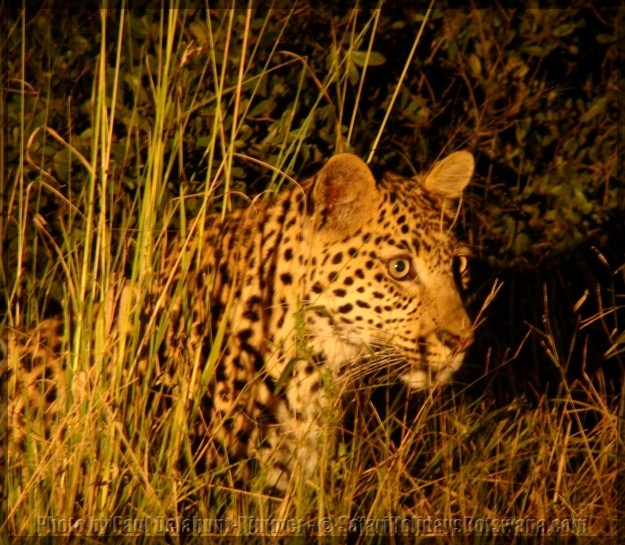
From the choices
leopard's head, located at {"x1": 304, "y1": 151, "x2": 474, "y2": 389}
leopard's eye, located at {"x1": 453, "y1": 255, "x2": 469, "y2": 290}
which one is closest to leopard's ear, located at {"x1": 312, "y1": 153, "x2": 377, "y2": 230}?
leopard's head, located at {"x1": 304, "y1": 151, "x2": 474, "y2": 389}

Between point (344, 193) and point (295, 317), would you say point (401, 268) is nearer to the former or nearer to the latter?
point (344, 193)

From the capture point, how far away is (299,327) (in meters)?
3.75

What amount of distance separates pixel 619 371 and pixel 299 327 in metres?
2.65

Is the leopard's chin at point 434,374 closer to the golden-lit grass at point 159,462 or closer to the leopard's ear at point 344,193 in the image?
the golden-lit grass at point 159,462

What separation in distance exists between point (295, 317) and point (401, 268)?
0.56 meters

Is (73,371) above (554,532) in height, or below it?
above

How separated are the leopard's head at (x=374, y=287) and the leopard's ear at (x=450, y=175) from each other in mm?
260

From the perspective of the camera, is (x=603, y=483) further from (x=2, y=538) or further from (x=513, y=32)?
(x=513, y=32)

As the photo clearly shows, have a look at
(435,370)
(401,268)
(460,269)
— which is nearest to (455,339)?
(435,370)

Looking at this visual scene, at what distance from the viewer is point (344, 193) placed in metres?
4.11

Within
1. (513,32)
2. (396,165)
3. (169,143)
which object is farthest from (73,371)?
(513,32)

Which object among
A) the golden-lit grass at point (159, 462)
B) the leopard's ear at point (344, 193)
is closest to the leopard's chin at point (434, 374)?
the golden-lit grass at point (159, 462)

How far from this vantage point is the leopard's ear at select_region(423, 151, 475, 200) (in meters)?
4.47

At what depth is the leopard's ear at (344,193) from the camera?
4031 mm
